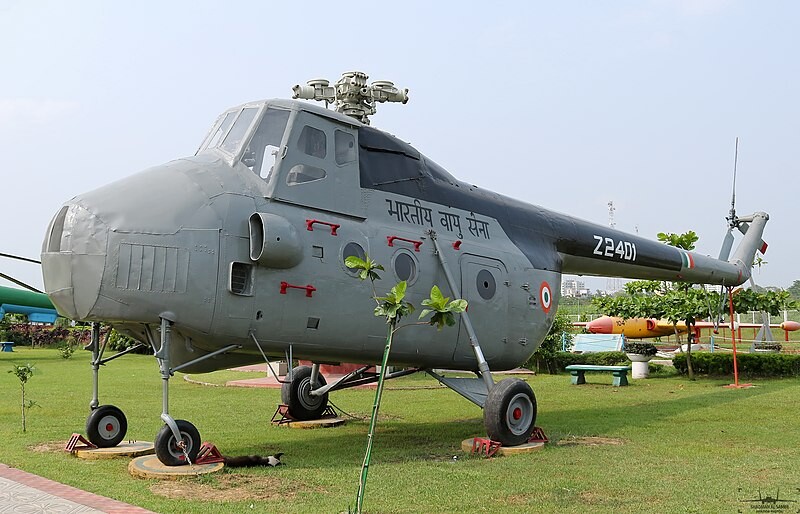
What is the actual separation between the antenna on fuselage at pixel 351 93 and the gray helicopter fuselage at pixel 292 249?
1.17m

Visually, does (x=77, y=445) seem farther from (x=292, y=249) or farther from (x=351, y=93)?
(x=351, y=93)

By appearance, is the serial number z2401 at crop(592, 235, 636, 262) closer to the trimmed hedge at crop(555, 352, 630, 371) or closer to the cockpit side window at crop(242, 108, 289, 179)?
the cockpit side window at crop(242, 108, 289, 179)

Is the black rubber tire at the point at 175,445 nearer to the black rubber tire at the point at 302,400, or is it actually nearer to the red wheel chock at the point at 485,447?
the red wheel chock at the point at 485,447

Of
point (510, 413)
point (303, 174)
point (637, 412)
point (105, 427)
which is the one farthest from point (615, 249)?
point (105, 427)

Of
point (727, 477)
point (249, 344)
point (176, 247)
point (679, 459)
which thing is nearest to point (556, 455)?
point (679, 459)

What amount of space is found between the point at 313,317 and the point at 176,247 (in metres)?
1.86

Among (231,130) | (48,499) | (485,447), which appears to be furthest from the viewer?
(485,447)

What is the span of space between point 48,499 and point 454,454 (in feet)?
16.1

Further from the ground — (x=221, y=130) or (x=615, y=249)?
(x=221, y=130)

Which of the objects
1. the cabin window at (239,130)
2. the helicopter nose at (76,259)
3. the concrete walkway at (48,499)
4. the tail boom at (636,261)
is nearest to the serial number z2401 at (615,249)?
the tail boom at (636,261)

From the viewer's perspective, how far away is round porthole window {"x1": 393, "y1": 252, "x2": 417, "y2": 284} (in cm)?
964

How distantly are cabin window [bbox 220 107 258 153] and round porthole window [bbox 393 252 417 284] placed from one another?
2520 mm

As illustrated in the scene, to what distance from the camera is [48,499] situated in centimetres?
673

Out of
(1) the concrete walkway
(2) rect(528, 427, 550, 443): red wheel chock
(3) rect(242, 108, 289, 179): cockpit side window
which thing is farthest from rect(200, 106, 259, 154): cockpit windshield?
(2) rect(528, 427, 550, 443): red wheel chock
